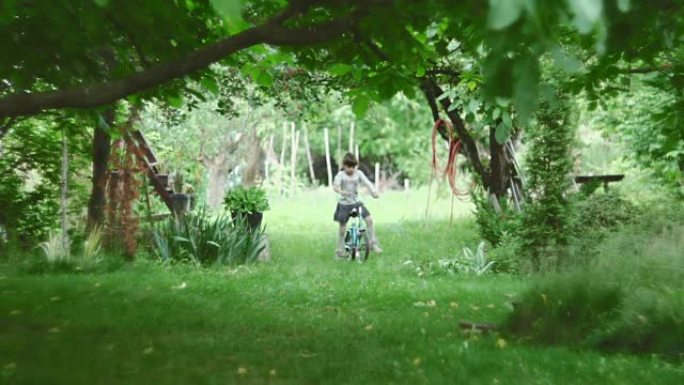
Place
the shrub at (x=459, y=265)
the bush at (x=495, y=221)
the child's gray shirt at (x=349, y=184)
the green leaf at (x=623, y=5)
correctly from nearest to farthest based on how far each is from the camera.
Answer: the green leaf at (x=623, y=5)
the shrub at (x=459, y=265)
the bush at (x=495, y=221)
the child's gray shirt at (x=349, y=184)

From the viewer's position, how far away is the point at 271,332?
5.82 meters

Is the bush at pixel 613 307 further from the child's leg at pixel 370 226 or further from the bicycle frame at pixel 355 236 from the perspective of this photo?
the child's leg at pixel 370 226

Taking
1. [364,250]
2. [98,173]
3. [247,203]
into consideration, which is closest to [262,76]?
[98,173]

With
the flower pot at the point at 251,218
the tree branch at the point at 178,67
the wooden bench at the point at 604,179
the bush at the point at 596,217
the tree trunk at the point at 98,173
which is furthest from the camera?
the flower pot at the point at 251,218

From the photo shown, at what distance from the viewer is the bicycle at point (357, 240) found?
12.1 meters

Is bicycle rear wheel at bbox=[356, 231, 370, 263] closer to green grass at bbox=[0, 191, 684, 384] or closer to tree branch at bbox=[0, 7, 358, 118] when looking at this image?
green grass at bbox=[0, 191, 684, 384]

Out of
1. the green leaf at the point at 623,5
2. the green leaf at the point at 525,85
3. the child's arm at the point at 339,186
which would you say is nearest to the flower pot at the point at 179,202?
the child's arm at the point at 339,186

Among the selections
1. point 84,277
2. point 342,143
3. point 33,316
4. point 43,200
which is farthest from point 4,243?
point 342,143

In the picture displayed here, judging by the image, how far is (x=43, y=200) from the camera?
38.1 ft

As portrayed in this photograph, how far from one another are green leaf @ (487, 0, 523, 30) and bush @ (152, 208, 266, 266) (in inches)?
374

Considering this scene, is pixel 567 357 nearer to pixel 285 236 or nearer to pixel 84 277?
pixel 84 277

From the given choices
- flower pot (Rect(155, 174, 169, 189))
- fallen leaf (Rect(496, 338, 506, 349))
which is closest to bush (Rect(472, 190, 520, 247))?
flower pot (Rect(155, 174, 169, 189))

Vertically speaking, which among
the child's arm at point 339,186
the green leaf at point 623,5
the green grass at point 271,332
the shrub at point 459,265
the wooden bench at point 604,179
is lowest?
the green grass at point 271,332

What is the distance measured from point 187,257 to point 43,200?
2792 mm
